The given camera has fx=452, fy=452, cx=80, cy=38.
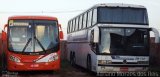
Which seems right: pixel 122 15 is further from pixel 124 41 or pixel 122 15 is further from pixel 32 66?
pixel 32 66

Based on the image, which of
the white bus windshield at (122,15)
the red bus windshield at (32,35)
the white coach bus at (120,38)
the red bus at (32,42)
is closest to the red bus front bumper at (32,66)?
the red bus at (32,42)

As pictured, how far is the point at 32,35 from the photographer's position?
2231cm

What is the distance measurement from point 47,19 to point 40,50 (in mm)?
1646

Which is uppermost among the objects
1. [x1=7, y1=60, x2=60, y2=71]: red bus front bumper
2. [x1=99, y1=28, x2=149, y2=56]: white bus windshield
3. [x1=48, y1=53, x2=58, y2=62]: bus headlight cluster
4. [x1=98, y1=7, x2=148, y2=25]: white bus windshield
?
[x1=98, y1=7, x2=148, y2=25]: white bus windshield

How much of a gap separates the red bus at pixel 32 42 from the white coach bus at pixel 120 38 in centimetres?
210

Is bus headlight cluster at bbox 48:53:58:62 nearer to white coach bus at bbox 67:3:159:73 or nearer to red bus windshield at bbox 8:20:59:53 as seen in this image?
red bus windshield at bbox 8:20:59:53

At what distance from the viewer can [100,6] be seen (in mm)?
21172

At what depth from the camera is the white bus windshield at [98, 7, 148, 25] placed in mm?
20984

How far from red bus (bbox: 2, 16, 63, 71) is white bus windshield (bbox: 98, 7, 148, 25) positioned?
2827 millimetres

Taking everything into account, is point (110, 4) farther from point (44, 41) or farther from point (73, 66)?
point (73, 66)

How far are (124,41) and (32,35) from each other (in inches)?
184

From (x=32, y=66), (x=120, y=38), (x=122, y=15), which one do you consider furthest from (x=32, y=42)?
(x=122, y=15)

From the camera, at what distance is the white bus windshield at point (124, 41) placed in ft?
67.4

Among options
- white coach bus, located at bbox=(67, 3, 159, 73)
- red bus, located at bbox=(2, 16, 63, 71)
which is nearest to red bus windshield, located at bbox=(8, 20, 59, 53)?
red bus, located at bbox=(2, 16, 63, 71)
